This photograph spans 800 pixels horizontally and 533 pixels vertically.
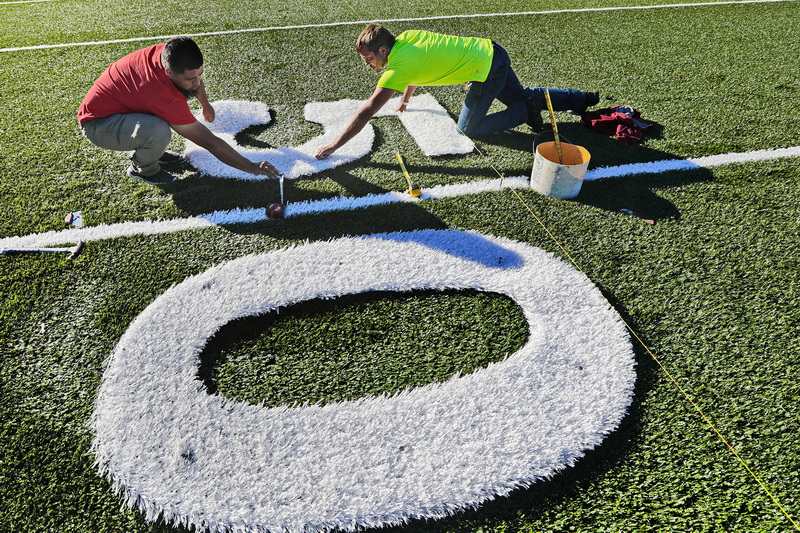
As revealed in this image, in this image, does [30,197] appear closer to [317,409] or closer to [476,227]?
[317,409]

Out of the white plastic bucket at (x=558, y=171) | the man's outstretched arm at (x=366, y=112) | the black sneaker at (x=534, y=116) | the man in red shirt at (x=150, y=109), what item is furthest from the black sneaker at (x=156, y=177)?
the black sneaker at (x=534, y=116)

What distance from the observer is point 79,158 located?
4.11 meters

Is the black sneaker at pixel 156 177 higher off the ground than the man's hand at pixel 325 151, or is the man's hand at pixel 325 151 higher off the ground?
the man's hand at pixel 325 151

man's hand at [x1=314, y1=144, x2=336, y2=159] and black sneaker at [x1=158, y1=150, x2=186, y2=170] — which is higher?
man's hand at [x1=314, y1=144, x2=336, y2=159]

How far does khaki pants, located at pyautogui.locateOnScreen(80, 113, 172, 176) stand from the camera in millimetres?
3594

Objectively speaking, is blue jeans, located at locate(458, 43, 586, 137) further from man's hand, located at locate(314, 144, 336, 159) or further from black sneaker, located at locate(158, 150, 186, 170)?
black sneaker, located at locate(158, 150, 186, 170)

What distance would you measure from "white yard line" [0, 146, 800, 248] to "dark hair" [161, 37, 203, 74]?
39.1 inches

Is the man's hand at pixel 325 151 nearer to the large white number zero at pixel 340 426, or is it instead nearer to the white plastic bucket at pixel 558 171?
the large white number zero at pixel 340 426

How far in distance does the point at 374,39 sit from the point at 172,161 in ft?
Result: 6.40

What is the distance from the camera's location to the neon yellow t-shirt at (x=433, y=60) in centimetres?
380

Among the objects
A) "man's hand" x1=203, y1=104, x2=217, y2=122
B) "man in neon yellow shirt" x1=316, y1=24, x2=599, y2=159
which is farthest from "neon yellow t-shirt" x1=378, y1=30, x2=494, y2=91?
"man's hand" x1=203, y1=104, x2=217, y2=122

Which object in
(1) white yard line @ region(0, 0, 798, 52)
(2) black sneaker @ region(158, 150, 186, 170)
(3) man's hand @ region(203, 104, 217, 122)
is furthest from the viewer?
(1) white yard line @ region(0, 0, 798, 52)

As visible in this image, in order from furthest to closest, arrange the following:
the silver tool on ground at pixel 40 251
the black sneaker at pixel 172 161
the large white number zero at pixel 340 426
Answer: the black sneaker at pixel 172 161
the silver tool on ground at pixel 40 251
the large white number zero at pixel 340 426

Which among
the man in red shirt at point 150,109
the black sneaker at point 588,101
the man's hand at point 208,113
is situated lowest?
the man's hand at point 208,113
